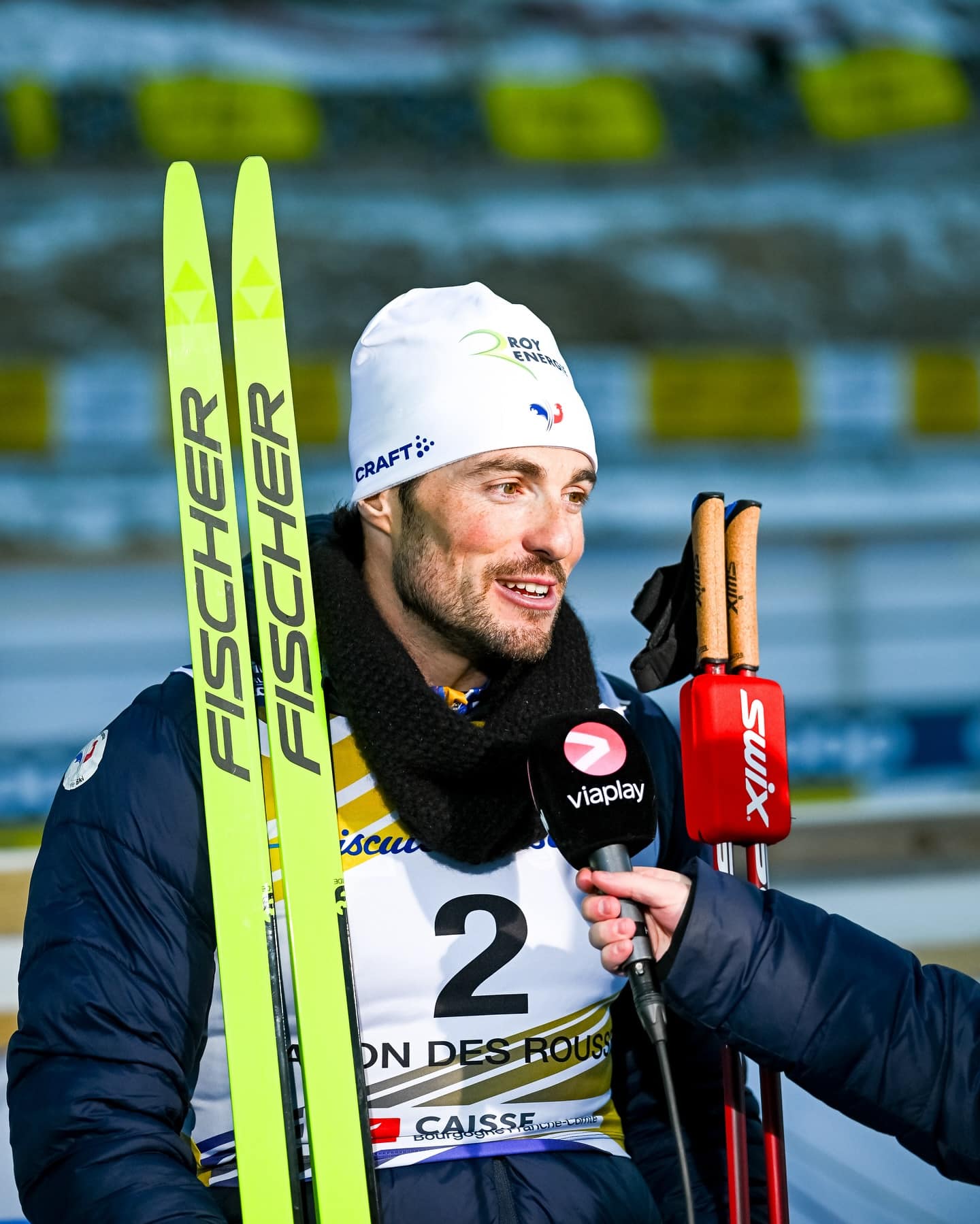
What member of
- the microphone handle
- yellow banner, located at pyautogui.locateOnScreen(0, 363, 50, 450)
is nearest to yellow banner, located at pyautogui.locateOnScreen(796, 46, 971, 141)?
yellow banner, located at pyautogui.locateOnScreen(0, 363, 50, 450)

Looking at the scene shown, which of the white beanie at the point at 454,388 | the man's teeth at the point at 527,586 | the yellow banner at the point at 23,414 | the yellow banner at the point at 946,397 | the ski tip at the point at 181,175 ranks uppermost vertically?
the yellow banner at the point at 23,414

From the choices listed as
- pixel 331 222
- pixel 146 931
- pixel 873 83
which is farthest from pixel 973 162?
pixel 146 931

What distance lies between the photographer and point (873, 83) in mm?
7492

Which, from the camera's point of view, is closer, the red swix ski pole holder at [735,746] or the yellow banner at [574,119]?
the red swix ski pole holder at [735,746]

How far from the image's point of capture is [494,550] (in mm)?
1589

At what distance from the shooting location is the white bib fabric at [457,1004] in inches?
58.1

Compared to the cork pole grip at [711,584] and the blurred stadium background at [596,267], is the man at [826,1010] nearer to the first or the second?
the cork pole grip at [711,584]

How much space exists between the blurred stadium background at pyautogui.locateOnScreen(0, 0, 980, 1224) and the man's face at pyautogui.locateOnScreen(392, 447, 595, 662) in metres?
4.82

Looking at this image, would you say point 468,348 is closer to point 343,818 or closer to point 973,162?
point 343,818

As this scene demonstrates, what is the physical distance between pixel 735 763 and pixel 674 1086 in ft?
1.37

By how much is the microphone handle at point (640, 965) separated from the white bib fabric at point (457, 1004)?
326 millimetres

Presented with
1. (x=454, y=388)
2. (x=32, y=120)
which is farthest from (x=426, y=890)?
(x=32, y=120)

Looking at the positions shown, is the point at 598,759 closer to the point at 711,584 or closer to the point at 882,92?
the point at 711,584

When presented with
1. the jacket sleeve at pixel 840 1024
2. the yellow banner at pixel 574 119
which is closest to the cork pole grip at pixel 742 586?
the jacket sleeve at pixel 840 1024
